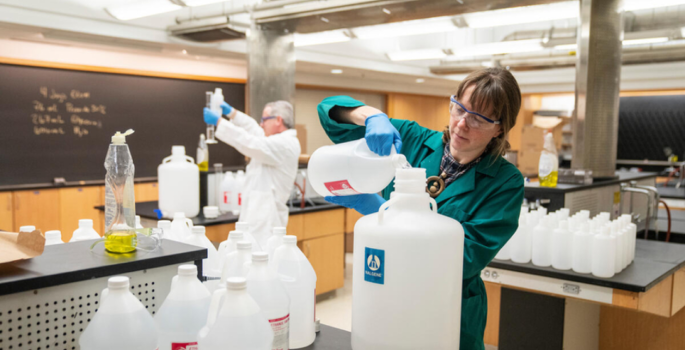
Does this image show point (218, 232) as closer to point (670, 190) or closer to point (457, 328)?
point (457, 328)

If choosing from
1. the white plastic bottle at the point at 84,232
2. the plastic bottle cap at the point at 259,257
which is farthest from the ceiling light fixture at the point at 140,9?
the plastic bottle cap at the point at 259,257

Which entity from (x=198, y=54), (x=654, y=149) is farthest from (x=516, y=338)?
(x=654, y=149)

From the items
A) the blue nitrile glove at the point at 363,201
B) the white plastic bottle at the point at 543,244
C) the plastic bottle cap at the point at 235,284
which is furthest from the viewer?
the white plastic bottle at the point at 543,244

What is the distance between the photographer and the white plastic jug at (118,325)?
0.93 m

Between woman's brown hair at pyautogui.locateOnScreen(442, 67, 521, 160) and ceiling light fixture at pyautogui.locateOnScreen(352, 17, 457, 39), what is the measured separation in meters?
3.65

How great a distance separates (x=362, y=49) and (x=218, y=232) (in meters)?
4.56

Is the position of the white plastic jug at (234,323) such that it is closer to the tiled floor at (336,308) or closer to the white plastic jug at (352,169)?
the white plastic jug at (352,169)

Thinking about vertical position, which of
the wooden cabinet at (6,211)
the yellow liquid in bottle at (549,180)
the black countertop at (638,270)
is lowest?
the wooden cabinet at (6,211)

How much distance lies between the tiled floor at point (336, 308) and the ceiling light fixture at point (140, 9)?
2936 millimetres

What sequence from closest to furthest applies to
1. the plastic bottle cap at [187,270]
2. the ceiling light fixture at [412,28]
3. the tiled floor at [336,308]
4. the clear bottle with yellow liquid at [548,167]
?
the plastic bottle cap at [187,270]
the clear bottle with yellow liquid at [548,167]
the tiled floor at [336,308]
the ceiling light fixture at [412,28]

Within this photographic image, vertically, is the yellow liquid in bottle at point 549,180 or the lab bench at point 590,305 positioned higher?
the yellow liquid in bottle at point 549,180

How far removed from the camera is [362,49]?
25.0 ft

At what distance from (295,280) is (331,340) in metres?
0.25

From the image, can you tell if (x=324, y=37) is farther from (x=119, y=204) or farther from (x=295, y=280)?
(x=295, y=280)
